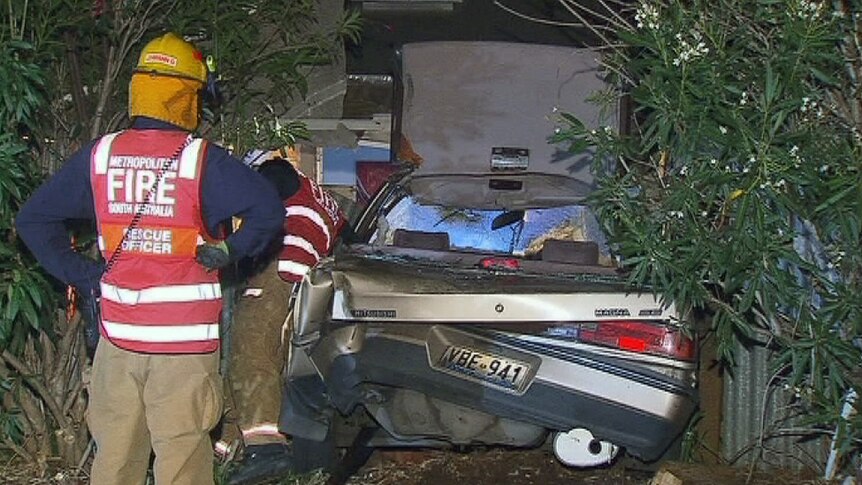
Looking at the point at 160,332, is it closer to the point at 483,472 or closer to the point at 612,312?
the point at 612,312

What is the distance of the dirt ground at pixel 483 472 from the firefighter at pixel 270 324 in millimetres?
393

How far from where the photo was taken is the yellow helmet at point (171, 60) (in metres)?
5.36

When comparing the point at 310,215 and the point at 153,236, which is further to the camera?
the point at 310,215

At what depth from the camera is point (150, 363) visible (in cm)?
536

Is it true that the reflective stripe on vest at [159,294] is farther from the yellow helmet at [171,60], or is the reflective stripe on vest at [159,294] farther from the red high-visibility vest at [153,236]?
the yellow helmet at [171,60]

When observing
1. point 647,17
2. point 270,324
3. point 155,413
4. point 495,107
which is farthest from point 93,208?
point 495,107

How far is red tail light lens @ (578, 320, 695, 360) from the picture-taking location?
609 cm

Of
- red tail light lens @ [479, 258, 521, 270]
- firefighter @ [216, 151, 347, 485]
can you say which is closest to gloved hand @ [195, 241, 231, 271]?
red tail light lens @ [479, 258, 521, 270]

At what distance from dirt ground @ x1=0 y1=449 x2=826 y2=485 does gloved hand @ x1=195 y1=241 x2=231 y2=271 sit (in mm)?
2023

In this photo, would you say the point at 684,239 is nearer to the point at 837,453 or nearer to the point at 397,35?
the point at 837,453

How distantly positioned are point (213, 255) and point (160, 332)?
0.37m

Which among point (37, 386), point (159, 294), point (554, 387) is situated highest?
point (159, 294)

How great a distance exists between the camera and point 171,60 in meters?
5.36

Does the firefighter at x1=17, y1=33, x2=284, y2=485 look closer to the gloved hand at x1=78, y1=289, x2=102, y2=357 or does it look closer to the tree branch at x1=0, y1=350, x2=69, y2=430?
the gloved hand at x1=78, y1=289, x2=102, y2=357
